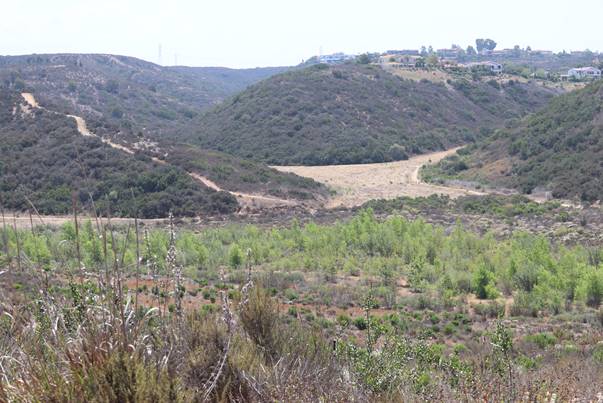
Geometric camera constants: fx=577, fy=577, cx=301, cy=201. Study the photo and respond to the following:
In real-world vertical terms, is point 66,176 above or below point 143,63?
below

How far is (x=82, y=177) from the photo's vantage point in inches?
1088

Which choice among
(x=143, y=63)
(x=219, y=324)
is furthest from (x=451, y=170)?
(x=143, y=63)

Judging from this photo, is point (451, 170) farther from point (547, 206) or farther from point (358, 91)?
point (358, 91)

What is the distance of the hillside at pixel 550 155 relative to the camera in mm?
30031

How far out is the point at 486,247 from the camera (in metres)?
17.5

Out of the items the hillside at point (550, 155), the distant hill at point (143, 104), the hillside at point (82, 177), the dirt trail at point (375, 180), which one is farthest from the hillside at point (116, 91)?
the hillside at point (550, 155)

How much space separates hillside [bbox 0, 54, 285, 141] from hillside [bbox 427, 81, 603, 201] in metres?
22.6

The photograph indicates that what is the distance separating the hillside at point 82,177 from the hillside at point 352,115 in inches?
675

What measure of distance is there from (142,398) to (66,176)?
2876cm

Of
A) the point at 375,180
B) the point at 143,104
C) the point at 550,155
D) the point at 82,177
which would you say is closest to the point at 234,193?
the point at 82,177

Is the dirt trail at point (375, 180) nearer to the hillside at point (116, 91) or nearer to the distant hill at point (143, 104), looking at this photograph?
the distant hill at point (143, 104)

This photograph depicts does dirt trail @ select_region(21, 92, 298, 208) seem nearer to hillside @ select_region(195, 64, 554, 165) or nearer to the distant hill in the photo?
the distant hill

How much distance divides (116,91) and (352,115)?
126 ft

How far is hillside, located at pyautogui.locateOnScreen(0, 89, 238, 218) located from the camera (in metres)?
27.5
